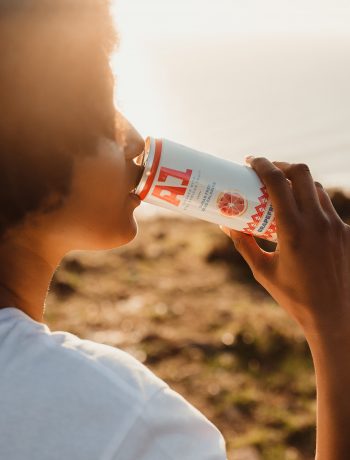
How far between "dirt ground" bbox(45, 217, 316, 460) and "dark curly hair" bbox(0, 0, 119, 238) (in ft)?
5.85

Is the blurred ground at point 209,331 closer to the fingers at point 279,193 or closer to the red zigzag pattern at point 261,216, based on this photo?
the red zigzag pattern at point 261,216

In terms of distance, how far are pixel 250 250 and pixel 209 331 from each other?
2147mm

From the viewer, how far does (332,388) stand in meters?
1.12

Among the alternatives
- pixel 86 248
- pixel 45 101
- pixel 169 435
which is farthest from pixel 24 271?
pixel 169 435

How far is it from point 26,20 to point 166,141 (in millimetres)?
397

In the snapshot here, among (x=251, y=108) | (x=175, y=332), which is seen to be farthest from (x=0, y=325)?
(x=251, y=108)

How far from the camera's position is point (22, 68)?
3.11 feet

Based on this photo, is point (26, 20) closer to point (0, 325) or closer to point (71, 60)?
point (71, 60)

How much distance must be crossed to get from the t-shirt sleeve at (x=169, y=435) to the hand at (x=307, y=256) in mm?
375

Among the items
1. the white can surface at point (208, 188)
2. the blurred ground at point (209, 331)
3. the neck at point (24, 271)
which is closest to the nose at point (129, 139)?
the white can surface at point (208, 188)

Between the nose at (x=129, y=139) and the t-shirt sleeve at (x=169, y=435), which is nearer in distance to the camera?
the t-shirt sleeve at (x=169, y=435)

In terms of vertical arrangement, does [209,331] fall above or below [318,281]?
below

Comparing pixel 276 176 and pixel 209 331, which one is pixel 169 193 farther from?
pixel 209 331

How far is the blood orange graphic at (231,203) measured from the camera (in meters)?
1.29
